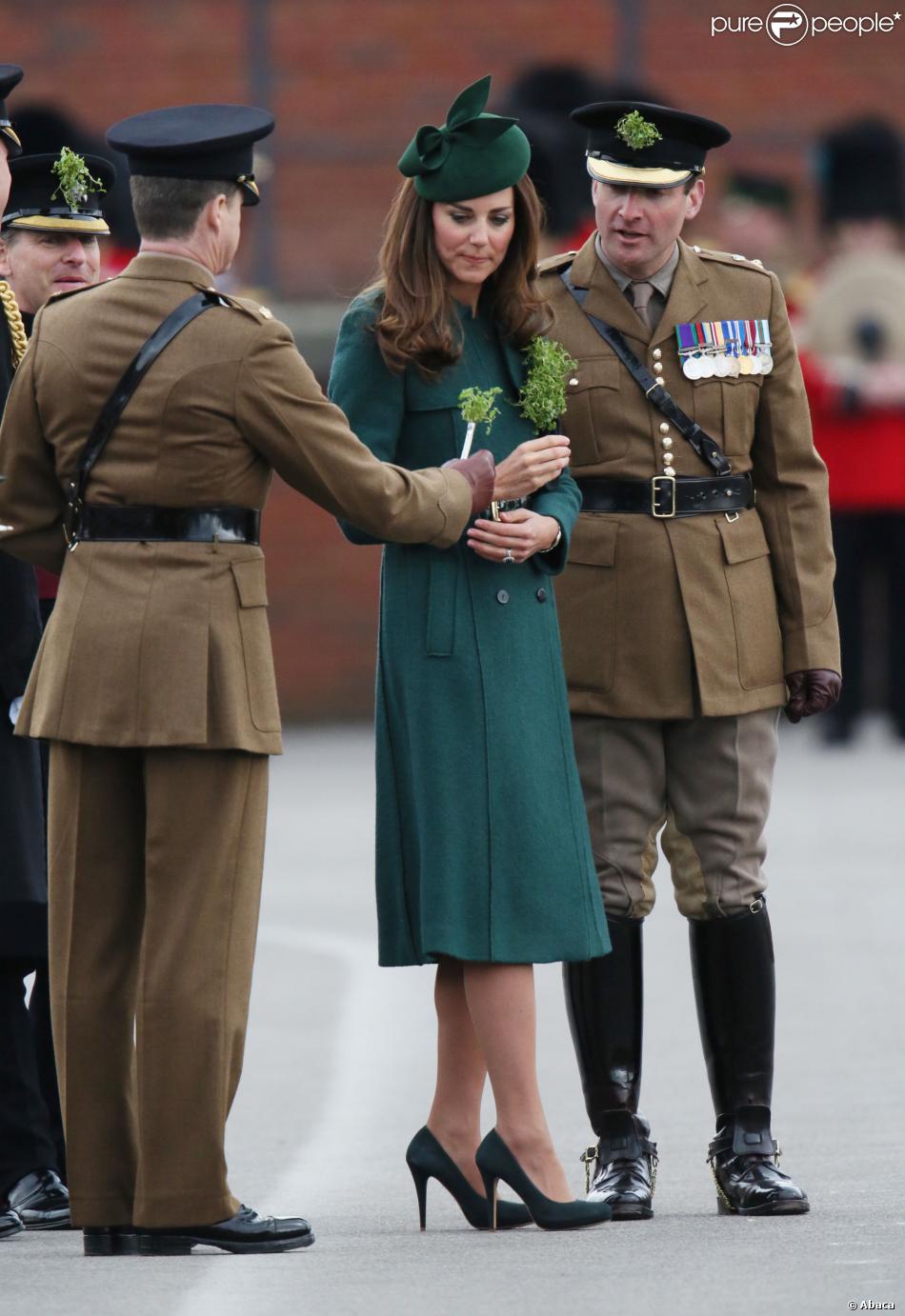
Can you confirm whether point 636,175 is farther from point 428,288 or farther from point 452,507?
point 452,507

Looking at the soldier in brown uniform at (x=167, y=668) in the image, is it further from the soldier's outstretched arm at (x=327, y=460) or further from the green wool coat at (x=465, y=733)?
the green wool coat at (x=465, y=733)

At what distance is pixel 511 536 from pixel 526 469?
0.13 meters

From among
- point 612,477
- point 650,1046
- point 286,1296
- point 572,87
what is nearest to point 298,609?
point 572,87

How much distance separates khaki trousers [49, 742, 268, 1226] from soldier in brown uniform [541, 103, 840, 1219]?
3.11 feet

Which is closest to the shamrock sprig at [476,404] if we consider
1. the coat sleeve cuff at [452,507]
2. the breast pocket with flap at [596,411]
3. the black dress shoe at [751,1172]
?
the coat sleeve cuff at [452,507]

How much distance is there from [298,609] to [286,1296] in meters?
13.2

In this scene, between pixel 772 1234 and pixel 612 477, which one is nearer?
pixel 772 1234

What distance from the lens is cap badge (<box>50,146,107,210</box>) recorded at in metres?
6.26

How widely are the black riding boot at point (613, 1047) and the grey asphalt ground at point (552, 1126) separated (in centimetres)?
16

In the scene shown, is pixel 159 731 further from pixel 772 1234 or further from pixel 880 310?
pixel 880 310

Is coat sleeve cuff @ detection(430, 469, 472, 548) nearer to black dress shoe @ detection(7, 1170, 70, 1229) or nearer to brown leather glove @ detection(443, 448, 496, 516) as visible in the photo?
brown leather glove @ detection(443, 448, 496, 516)

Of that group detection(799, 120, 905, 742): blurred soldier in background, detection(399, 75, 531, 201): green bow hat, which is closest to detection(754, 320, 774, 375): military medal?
detection(399, 75, 531, 201): green bow hat

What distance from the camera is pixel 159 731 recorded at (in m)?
5.46

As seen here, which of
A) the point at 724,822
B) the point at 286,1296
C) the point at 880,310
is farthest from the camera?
the point at 880,310
